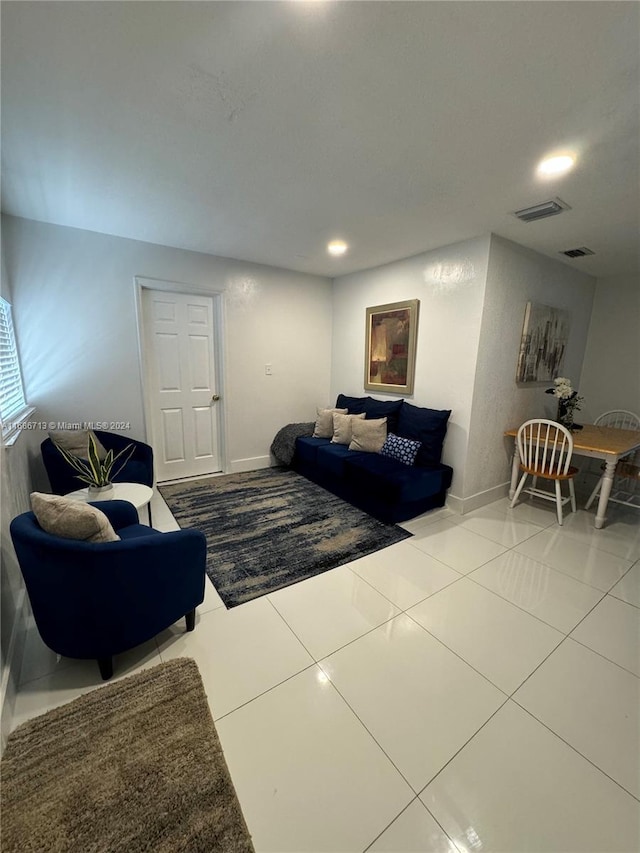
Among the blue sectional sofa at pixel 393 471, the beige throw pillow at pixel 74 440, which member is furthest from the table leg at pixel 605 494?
the beige throw pillow at pixel 74 440

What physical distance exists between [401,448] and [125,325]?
2.95 meters

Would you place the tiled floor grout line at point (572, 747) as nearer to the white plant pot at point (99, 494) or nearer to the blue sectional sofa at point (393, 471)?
the blue sectional sofa at point (393, 471)

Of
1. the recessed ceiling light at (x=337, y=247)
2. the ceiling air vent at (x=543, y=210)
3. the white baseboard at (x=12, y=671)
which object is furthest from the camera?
the recessed ceiling light at (x=337, y=247)

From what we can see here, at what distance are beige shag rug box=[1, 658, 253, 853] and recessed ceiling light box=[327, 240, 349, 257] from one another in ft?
11.1

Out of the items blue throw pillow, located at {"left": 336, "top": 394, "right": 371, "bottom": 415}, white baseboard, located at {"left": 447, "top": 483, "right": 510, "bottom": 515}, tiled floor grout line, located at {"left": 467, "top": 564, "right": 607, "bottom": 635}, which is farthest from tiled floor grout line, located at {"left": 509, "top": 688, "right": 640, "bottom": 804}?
blue throw pillow, located at {"left": 336, "top": 394, "right": 371, "bottom": 415}

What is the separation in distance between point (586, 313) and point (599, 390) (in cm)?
101

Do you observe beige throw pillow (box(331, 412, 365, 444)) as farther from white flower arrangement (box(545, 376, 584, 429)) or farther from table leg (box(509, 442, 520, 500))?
white flower arrangement (box(545, 376, 584, 429))

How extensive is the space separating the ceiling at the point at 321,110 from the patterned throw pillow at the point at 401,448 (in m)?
1.88

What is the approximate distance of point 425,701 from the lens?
141 cm

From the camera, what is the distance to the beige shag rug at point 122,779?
98 cm

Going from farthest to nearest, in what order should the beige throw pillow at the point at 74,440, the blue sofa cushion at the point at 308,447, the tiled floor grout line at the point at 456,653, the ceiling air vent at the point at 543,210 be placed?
the blue sofa cushion at the point at 308,447 < the beige throw pillow at the point at 74,440 < the ceiling air vent at the point at 543,210 < the tiled floor grout line at the point at 456,653

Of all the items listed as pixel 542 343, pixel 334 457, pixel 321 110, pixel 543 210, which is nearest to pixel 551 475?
pixel 542 343

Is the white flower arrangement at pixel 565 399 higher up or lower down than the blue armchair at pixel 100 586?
higher up

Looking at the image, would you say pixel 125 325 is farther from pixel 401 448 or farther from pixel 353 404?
pixel 401 448
